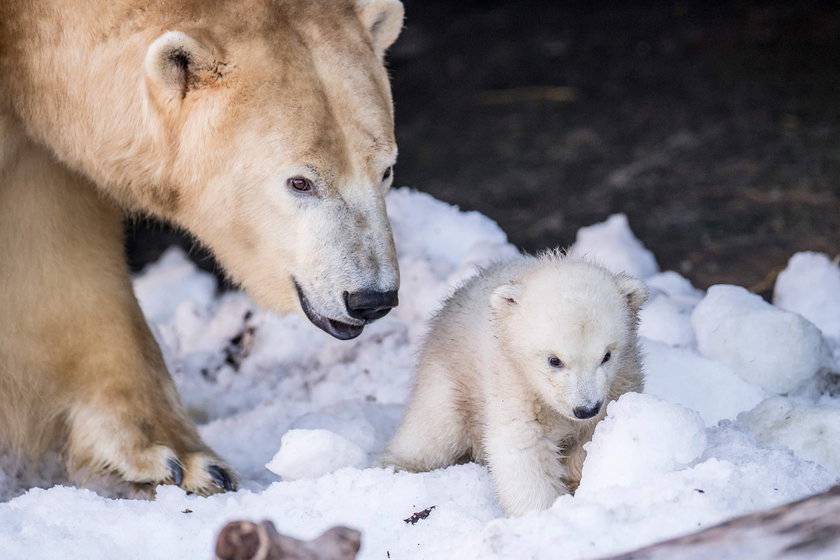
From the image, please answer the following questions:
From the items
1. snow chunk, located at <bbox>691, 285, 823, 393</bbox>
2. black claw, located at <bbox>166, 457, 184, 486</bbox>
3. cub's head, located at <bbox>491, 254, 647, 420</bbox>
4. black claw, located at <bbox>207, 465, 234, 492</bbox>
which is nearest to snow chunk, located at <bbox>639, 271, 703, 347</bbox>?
snow chunk, located at <bbox>691, 285, 823, 393</bbox>

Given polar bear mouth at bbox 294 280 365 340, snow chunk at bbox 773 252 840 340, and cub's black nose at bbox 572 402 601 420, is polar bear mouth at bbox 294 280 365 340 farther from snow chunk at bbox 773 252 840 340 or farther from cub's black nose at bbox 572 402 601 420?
snow chunk at bbox 773 252 840 340

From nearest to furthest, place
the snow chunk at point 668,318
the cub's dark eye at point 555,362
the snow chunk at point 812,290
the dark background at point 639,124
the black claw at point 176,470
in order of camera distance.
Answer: the cub's dark eye at point 555,362 → the black claw at point 176,470 → the snow chunk at point 668,318 → the snow chunk at point 812,290 → the dark background at point 639,124

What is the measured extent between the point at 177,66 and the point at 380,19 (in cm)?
62

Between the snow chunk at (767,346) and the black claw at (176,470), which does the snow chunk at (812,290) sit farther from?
the black claw at (176,470)

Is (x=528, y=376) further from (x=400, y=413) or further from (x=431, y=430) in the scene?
(x=400, y=413)

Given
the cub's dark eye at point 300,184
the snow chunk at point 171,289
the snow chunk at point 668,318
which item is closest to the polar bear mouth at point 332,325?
the cub's dark eye at point 300,184

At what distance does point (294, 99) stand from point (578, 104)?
3.85 m

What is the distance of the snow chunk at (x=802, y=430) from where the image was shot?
9.11 ft

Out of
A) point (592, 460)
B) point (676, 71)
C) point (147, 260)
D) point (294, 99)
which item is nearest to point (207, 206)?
point (294, 99)

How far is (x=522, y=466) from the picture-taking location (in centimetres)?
260

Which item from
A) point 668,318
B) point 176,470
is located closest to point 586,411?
point 176,470

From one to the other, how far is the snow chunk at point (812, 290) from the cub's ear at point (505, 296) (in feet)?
5.44

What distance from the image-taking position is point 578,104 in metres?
6.45

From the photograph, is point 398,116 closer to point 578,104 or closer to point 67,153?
point 578,104
